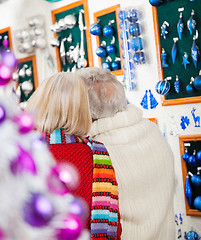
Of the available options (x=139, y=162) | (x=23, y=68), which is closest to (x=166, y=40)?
(x=139, y=162)

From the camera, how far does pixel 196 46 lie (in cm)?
246

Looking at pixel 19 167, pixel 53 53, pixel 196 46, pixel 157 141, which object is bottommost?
pixel 157 141

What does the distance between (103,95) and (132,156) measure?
11.6 inches

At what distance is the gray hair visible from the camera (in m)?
1.45

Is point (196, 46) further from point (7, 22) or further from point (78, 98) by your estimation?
point (7, 22)

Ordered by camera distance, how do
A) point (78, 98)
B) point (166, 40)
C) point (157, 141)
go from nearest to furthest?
point (78, 98)
point (157, 141)
point (166, 40)

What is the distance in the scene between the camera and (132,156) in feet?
4.53

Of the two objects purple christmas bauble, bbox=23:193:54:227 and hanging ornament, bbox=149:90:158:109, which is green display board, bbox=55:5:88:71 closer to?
hanging ornament, bbox=149:90:158:109

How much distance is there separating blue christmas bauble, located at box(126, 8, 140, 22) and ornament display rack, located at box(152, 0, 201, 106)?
0.14 metres

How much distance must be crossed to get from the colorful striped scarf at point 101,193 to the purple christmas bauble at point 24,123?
33.2 inches

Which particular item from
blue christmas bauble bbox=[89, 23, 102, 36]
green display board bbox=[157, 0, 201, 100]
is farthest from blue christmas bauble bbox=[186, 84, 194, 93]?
blue christmas bauble bbox=[89, 23, 102, 36]

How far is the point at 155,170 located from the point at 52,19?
8.31 feet

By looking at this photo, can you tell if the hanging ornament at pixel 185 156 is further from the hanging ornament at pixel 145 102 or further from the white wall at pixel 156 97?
the hanging ornament at pixel 145 102

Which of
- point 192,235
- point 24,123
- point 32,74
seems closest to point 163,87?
point 192,235
